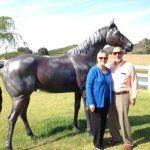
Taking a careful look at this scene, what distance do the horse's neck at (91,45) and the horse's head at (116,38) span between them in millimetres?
105

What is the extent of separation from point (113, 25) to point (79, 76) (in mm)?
1287

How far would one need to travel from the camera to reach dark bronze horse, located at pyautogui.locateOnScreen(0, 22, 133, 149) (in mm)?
6352

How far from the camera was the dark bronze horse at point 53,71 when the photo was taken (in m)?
6.35

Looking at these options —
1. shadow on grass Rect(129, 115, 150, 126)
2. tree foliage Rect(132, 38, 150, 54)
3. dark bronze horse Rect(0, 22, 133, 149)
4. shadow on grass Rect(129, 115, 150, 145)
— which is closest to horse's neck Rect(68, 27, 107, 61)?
dark bronze horse Rect(0, 22, 133, 149)

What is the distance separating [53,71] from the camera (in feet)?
21.9

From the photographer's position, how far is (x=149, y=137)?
6855mm

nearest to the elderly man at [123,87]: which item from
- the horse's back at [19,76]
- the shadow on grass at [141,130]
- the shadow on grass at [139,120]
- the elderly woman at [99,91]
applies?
the elderly woman at [99,91]

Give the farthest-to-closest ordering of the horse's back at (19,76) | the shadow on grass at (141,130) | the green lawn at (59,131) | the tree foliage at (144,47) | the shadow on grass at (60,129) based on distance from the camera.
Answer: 1. the tree foliage at (144,47)
2. the shadow on grass at (60,129)
3. the shadow on grass at (141,130)
4. the green lawn at (59,131)
5. the horse's back at (19,76)

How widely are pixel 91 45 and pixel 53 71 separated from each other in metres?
1.03

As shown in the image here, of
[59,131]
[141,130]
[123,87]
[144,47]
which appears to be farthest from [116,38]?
[144,47]

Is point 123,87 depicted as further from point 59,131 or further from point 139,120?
point 139,120

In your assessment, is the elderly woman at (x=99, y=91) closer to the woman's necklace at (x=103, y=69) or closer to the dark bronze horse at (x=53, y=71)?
the woman's necklace at (x=103, y=69)

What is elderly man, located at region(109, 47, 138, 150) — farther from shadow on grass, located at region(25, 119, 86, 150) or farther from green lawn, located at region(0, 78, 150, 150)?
A: shadow on grass, located at region(25, 119, 86, 150)

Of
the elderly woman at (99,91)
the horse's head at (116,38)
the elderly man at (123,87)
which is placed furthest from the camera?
the horse's head at (116,38)
